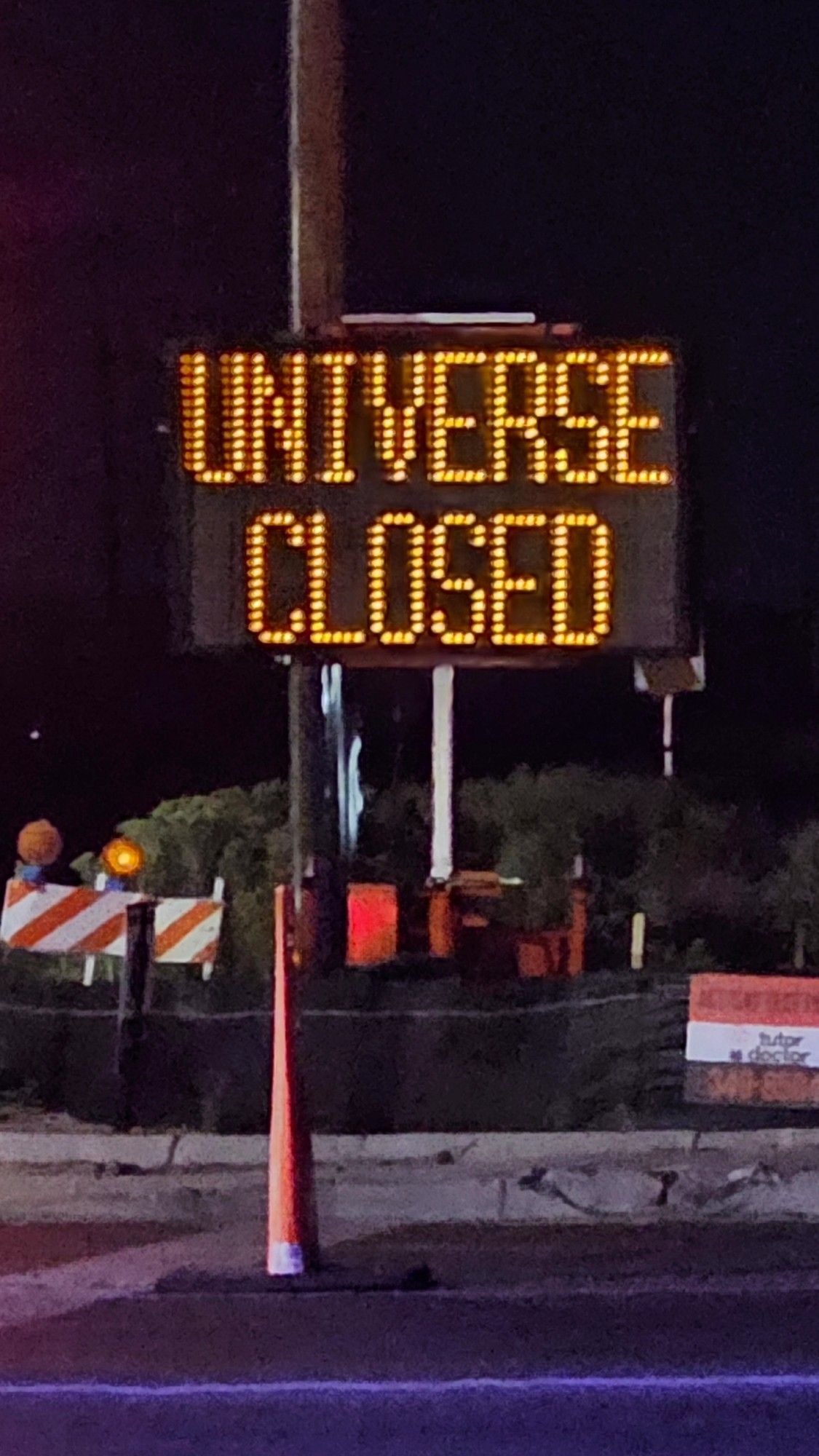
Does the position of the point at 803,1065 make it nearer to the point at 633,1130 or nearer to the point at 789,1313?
the point at 633,1130

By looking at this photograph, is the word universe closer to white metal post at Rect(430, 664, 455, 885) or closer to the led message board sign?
the led message board sign

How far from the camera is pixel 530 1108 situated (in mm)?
10734

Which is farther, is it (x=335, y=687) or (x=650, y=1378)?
(x=335, y=687)

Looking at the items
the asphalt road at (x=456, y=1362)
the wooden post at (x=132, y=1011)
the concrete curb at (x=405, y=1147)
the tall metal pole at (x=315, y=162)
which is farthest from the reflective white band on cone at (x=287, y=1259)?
the tall metal pole at (x=315, y=162)

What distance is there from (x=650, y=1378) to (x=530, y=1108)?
401 centimetres

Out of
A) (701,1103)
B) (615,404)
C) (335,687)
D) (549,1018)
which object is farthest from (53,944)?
(615,404)

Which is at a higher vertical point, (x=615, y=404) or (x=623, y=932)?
(x=615, y=404)

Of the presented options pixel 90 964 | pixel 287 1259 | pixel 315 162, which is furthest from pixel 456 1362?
pixel 315 162

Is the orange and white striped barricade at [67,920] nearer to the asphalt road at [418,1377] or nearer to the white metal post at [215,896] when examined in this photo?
the white metal post at [215,896]

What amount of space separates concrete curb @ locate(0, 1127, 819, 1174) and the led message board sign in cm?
255

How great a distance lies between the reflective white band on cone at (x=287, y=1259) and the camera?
8.11 metres

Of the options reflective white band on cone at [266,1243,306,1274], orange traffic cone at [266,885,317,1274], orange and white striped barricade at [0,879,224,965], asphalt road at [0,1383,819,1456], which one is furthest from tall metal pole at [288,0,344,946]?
Answer: asphalt road at [0,1383,819,1456]

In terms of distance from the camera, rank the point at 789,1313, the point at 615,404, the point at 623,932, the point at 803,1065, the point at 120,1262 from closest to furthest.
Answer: the point at 789,1313
the point at 120,1262
the point at 615,404
the point at 803,1065
the point at 623,932

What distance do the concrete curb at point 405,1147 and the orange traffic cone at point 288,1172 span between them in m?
2.08
